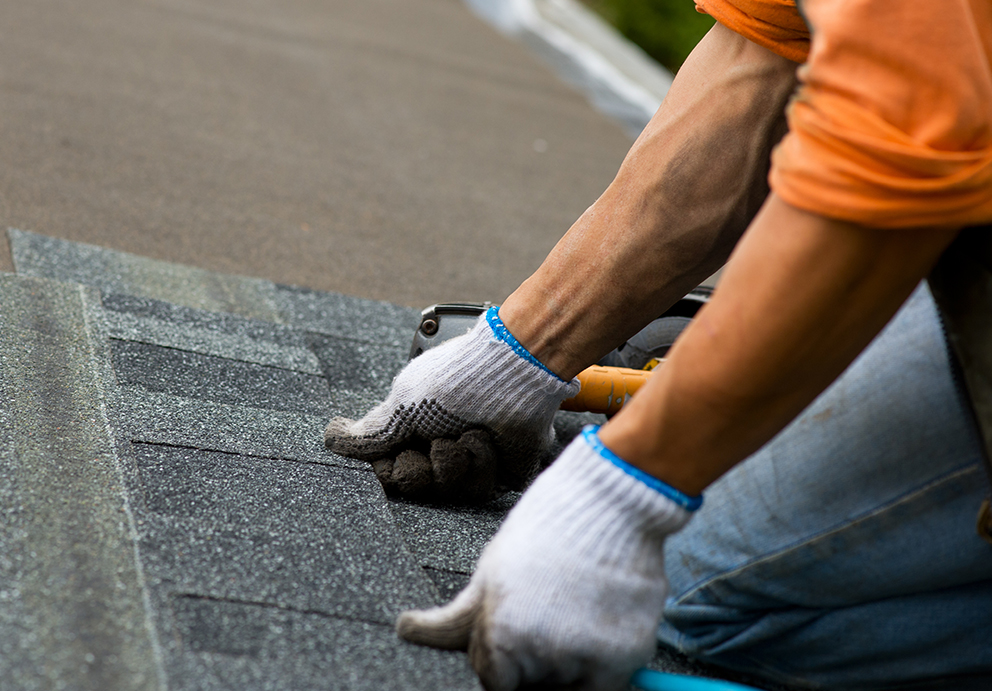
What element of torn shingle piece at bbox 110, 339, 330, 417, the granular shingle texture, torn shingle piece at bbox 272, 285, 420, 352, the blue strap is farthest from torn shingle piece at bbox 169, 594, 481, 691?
torn shingle piece at bbox 272, 285, 420, 352

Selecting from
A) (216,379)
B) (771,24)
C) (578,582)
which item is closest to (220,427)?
(216,379)

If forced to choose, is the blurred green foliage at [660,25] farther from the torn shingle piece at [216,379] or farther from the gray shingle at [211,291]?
the torn shingle piece at [216,379]

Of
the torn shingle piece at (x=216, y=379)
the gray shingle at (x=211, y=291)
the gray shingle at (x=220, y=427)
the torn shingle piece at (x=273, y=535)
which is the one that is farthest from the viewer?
the gray shingle at (x=211, y=291)

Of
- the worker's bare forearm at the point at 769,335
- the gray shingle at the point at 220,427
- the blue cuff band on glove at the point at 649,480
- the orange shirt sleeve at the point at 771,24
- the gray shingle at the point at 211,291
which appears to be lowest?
the gray shingle at the point at 211,291

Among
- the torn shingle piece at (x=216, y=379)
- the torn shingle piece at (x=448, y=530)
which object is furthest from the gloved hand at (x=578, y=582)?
the torn shingle piece at (x=216, y=379)

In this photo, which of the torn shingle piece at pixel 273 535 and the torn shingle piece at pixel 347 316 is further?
the torn shingle piece at pixel 347 316

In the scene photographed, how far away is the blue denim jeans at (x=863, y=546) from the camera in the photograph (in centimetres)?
110

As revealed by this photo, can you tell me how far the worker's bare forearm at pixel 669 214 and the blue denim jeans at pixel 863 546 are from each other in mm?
271

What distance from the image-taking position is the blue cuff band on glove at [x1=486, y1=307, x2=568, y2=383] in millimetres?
1405

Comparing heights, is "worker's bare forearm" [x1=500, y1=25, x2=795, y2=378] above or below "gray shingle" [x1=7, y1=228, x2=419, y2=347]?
above

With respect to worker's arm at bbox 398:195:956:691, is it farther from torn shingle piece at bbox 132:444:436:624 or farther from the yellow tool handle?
the yellow tool handle

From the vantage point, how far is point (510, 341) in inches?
55.5

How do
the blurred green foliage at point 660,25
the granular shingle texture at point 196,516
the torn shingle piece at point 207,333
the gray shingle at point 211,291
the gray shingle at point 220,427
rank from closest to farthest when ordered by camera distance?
the granular shingle texture at point 196,516 < the gray shingle at point 220,427 < the torn shingle piece at point 207,333 < the gray shingle at point 211,291 < the blurred green foliage at point 660,25

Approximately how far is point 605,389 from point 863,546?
547 millimetres
